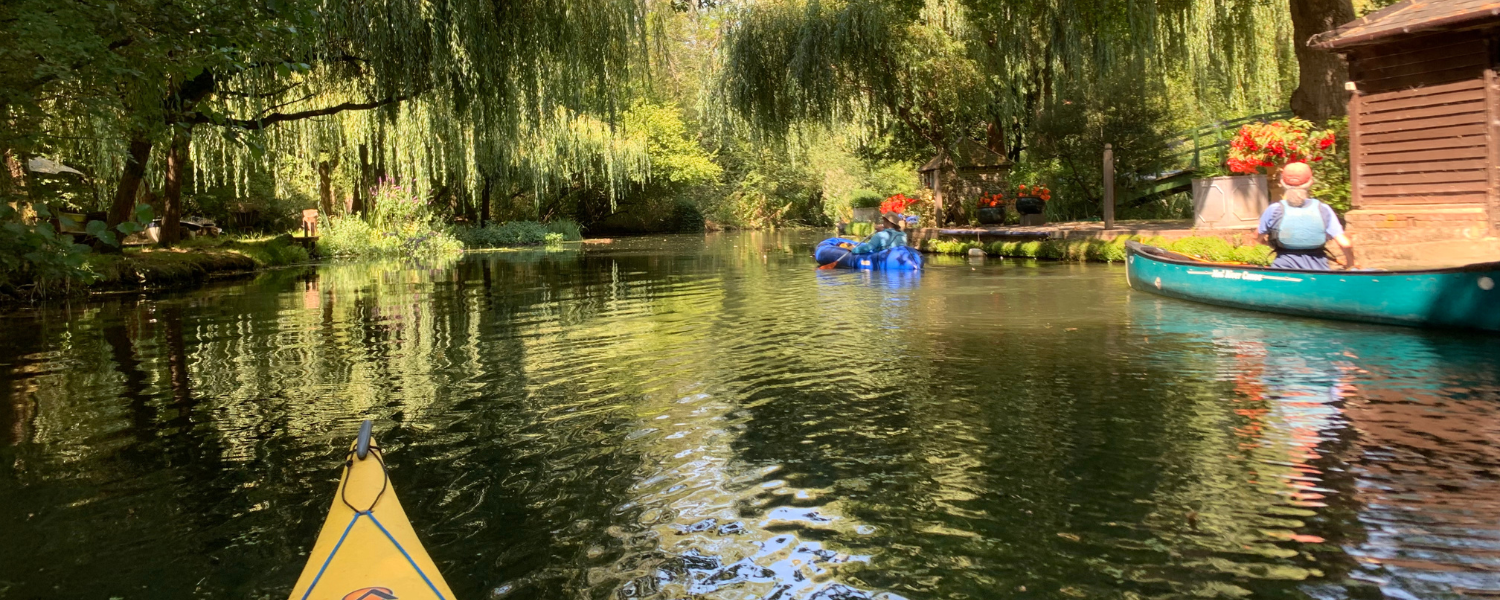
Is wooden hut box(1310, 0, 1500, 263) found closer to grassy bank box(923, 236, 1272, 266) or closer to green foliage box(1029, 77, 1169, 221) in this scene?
grassy bank box(923, 236, 1272, 266)

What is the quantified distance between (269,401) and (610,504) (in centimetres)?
400

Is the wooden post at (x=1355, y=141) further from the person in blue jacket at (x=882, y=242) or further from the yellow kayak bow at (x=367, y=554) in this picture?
the yellow kayak bow at (x=367, y=554)

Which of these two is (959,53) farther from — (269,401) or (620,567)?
(620,567)

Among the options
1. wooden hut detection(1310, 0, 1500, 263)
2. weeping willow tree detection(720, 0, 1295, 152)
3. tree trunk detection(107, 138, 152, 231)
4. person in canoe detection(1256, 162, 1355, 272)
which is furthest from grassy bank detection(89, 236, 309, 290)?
wooden hut detection(1310, 0, 1500, 263)

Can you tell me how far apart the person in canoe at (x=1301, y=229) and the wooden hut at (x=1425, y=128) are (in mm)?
2145

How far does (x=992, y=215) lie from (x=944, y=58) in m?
4.36

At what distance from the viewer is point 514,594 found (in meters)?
4.11

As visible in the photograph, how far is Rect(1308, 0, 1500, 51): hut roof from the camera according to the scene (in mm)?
11875

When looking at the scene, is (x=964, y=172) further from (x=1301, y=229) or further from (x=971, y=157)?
(x=1301, y=229)

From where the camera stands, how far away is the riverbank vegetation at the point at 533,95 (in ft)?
25.2

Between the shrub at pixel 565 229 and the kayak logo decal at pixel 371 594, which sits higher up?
the shrub at pixel 565 229

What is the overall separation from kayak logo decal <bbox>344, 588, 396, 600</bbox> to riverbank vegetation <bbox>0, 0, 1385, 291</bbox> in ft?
12.1

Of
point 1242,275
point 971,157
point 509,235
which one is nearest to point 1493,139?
point 1242,275

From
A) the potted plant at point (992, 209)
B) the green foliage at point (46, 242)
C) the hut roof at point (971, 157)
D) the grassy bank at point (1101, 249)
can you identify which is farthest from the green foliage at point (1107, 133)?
the green foliage at point (46, 242)
